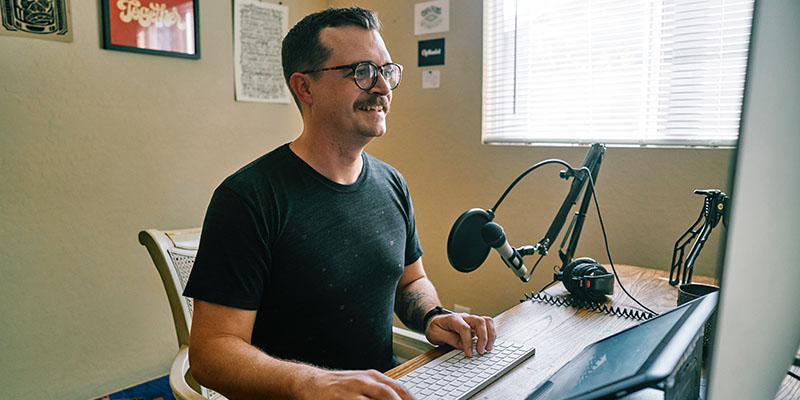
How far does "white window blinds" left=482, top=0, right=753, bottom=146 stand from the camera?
187 cm

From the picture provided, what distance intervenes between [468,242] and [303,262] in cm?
40

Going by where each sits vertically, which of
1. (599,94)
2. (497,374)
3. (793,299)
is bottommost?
(497,374)

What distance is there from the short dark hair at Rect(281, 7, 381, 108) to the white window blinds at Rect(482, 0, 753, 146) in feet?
3.74

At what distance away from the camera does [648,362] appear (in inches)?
19.2

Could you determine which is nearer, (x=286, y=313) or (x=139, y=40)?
(x=286, y=313)

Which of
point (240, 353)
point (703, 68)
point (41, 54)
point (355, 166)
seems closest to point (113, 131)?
point (41, 54)

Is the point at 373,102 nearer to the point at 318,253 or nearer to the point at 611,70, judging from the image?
the point at 318,253

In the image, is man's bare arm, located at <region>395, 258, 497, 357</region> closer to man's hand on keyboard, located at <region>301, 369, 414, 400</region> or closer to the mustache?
man's hand on keyboard, located at <region>301, 369, 414, 400</region>

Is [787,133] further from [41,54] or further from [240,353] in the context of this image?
[41,54]

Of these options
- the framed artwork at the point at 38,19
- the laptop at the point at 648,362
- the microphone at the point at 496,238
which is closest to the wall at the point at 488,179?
the microphone at the point at 496,238

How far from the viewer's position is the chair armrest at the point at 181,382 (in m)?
1.14

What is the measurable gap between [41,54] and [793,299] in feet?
8.19

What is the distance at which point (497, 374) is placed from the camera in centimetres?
95

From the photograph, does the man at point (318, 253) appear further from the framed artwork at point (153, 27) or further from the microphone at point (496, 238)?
the framed artwork at point (153, 27)
